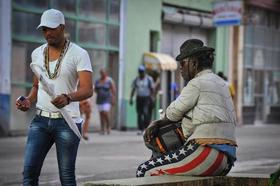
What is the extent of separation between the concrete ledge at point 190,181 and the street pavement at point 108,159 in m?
4.00

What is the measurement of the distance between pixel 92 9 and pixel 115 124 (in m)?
3.72

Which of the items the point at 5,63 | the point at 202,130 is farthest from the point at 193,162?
the point at 5,63

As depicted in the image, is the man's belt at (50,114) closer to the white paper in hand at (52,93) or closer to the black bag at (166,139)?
the white paper in hand at (52,93)

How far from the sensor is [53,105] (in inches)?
231

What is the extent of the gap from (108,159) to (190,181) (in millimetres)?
7678

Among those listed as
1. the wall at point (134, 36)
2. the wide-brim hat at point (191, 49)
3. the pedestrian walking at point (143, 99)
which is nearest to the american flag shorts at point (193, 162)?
the wide-brim hat at point (191, 49)

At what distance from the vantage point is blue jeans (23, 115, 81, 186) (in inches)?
231

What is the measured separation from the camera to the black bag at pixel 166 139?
5734 millimetres

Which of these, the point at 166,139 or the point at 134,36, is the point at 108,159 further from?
the point at 134,36

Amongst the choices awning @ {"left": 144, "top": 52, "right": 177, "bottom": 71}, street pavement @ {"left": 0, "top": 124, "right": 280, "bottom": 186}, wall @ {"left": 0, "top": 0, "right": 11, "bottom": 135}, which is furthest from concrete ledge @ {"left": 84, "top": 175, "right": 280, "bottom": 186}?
awning @ {"left": 144, "top": 52, "right": 177, "bottom": 71}

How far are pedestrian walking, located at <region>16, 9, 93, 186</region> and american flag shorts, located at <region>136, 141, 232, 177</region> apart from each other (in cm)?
79

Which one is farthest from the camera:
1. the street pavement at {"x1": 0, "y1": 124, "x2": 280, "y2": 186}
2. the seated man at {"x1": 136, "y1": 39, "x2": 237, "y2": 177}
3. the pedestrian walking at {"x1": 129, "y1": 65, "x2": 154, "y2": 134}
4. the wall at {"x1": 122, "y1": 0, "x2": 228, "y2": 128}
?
the wall at {"x1": 122, "y1": 0, "x2": 228, "y2": 128}

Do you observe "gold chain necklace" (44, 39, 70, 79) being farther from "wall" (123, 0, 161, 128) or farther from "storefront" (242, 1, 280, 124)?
"storefront" (242, 1, 280, 124)

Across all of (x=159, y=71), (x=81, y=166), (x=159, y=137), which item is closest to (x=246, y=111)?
(x=159, y=71)
